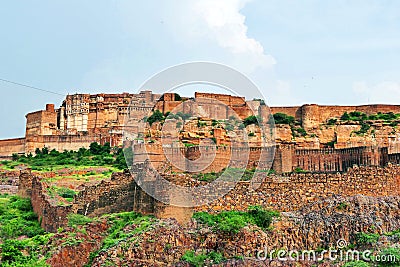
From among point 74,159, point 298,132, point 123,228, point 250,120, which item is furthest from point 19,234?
point 298,132

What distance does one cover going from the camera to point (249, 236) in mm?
24594

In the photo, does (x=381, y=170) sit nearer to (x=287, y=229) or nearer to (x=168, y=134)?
(x=287, y=229)

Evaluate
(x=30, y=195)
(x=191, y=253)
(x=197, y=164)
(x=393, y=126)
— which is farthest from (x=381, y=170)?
(x=393, y=126)

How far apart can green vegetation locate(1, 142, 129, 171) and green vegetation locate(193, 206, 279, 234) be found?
21.8m

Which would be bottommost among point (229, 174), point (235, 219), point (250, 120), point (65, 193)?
point (235, 219)

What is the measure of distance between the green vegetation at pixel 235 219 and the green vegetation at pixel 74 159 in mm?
21798

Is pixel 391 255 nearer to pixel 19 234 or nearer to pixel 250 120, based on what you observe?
pixel 19 234

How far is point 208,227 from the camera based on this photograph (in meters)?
24.9

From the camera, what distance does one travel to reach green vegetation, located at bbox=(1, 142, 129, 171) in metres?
51.4

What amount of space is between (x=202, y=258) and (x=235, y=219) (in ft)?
6.67

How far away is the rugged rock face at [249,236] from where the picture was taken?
23688mm

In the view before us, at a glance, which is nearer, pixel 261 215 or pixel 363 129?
pixel 261 215

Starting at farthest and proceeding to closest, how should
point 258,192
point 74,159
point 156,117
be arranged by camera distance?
point 156,117, point 74,159, point 258,192

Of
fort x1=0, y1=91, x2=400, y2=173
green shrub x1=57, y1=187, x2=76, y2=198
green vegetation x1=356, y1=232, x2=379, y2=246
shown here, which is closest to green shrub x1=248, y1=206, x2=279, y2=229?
green vegetation x1=356, y1=232, x2=379, y2=246
